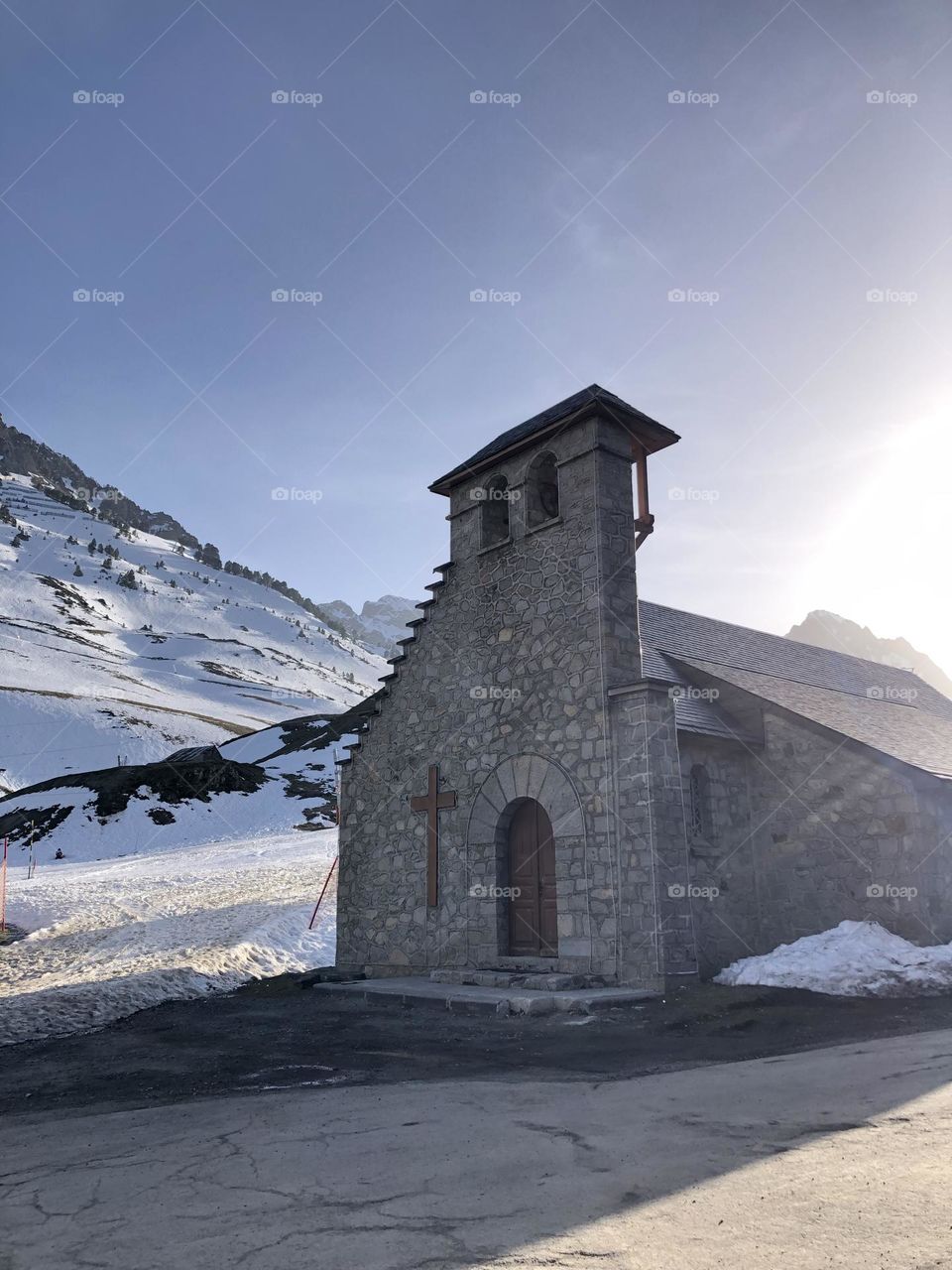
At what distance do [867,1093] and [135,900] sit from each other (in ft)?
71.4

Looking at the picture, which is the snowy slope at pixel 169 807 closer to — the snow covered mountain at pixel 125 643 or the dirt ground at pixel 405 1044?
the snow covered mountain at pixel 125 643

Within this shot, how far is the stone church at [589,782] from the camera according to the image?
1203 centimetres

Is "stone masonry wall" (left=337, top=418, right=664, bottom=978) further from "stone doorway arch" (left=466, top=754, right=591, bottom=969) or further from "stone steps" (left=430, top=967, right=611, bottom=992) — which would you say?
"stone steps" (left=430, top=967, right=611, bottom=992)

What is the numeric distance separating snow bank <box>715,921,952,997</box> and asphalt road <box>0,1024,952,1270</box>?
5.27 m

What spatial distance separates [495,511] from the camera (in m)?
15.6

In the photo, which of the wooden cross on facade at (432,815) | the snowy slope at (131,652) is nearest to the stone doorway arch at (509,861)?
the wooden cross on facade at (432,815)

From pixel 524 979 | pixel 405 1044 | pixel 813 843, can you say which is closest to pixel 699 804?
pixel 813 843

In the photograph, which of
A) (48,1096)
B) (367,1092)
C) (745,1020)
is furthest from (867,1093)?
(48,1096)

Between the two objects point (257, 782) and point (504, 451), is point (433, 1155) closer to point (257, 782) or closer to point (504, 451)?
point (504, 451)

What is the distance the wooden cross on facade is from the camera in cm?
1452

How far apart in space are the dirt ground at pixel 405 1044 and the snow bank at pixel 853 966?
44 cm

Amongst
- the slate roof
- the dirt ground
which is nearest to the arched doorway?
the dirt ground

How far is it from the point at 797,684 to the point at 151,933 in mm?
14344

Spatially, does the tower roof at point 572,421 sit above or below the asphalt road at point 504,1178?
above
